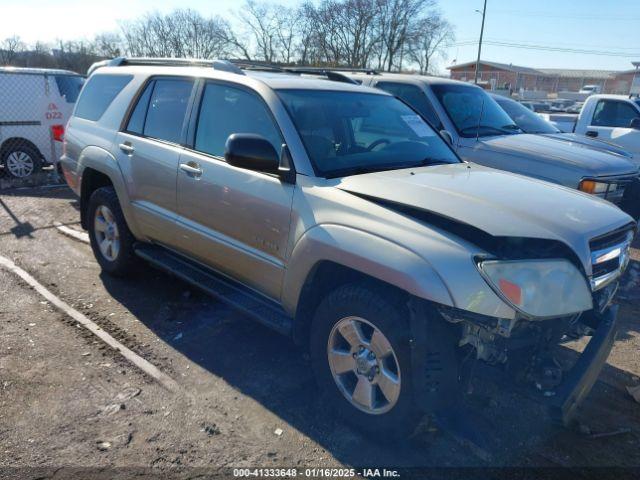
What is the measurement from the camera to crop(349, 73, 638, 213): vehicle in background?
548 cm

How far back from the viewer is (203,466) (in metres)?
2.64

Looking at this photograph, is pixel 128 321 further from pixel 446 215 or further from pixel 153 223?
pixel 446 215

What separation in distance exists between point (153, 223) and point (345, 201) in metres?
2.05

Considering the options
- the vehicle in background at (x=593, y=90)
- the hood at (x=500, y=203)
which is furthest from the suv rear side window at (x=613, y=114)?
the vehicle in background at (x=593, y=90)

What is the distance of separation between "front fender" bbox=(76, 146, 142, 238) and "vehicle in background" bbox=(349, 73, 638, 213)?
9.68 feet

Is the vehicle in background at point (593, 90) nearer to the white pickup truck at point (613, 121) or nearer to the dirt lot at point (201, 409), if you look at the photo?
the white pickup truck at point (613, 121)

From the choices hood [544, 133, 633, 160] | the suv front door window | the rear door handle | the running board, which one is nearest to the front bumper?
the running board

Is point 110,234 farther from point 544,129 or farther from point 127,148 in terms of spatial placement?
point 544,129

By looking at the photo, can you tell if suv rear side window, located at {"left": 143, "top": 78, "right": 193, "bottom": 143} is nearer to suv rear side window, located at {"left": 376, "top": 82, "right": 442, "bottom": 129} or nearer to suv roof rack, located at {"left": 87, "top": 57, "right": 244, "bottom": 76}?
suv roof rack, located at {"left": 87, "top": 57, "right": 244, "bottom": 76}

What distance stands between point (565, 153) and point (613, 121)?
15.6 feet

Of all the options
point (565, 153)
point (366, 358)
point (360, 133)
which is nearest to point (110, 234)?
point (360, 133)

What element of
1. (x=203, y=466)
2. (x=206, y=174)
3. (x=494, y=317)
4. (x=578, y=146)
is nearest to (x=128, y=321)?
(x=206, y=174)

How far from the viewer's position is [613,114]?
955 cm

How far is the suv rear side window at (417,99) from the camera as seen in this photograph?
630 cm
